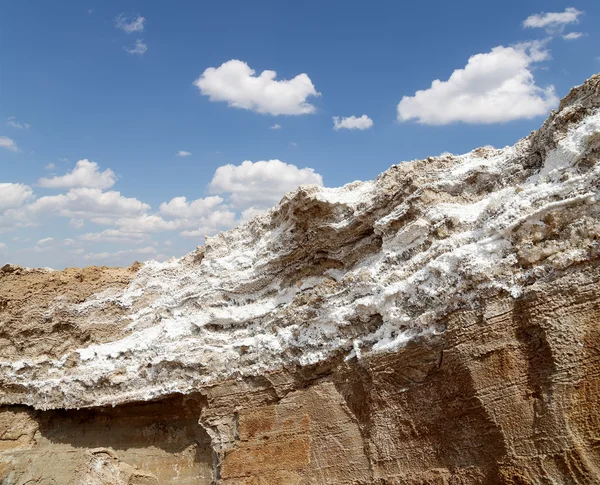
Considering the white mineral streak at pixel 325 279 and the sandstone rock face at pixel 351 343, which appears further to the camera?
the white mineral streak at pixel 325 279

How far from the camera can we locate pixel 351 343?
734 centimetres

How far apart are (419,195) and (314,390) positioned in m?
3.40

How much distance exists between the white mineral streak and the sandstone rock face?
32mm

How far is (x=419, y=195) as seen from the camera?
782 centimetres

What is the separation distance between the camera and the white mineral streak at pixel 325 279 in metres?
6.39

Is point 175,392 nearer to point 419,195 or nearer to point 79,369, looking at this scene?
point 79,369

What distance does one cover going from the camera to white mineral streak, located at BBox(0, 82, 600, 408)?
6391 millimetres

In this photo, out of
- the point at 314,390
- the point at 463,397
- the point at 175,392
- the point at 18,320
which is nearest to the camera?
the point at 463,397

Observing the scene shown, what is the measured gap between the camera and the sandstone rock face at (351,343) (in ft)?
18.4

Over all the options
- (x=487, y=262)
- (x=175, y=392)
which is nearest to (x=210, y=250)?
(x=175, y=392)

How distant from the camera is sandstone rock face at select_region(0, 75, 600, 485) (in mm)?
5602

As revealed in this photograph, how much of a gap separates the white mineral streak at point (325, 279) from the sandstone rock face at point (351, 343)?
0.03 meters

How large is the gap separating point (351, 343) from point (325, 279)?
164 centimetres

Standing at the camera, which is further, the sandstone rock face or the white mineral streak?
the white mineral streak
